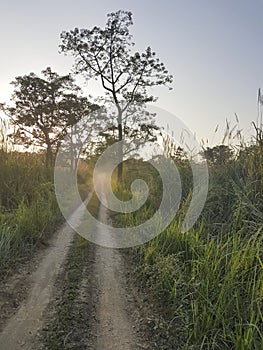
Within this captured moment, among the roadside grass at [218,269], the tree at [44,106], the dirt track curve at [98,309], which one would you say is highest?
the tree at [44,106]

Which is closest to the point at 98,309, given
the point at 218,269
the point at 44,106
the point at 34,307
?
the point at 34,307

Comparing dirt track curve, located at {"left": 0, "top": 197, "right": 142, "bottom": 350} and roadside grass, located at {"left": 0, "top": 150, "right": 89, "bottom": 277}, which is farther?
roadside grass, located at {"left": 0, "top": 150, "right": 89, "bottom": 277}

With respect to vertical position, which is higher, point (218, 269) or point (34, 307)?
point (218, 269)

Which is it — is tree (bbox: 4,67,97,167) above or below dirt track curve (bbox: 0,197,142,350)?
above

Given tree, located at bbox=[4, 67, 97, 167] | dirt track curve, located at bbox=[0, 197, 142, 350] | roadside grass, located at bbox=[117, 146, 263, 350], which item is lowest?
dirt track curve, located at bbox=[0, 197, 142, 350]

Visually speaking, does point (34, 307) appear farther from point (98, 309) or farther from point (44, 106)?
point (44, 106)

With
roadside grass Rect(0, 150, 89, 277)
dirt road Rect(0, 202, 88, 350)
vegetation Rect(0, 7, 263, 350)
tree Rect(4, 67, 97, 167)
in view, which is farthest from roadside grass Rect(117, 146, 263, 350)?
tree Rect(4, 67, 97, 167)

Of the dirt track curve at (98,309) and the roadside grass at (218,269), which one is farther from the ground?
the roadside grass at (218,269)

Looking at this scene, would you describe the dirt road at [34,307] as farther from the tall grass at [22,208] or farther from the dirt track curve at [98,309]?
the tall grass at [22,208]

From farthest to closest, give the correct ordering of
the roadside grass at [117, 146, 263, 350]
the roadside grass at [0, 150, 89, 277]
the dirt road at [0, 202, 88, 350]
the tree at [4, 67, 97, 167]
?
1. the tree at [4, 67, 97, 167]
2. the roadside grass at [0, 150, 89, 277]
3. the dirt road at [0, 202, 88, 350]
4. the roadside grass at [117, 146, 263, 350]

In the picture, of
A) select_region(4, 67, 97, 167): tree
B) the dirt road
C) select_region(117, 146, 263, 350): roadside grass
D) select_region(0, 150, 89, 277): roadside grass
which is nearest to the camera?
select_region(117, 146, 263, 350): roadside grass

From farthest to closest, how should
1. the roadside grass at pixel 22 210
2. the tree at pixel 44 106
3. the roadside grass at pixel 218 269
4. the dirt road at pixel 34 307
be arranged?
the tree at pixel 44 106
the roadside grass at pixel 22 210
the dirt road at pixel 34 307
the roadside grass at pixel 218 269

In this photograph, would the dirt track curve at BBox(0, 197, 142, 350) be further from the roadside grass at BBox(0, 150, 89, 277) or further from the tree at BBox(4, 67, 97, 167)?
the tree at BBox(4, 67, 97, 167)

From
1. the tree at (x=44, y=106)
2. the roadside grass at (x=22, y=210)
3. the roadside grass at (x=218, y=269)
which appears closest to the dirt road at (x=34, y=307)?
the roadside grass at (x=22, y=210)
